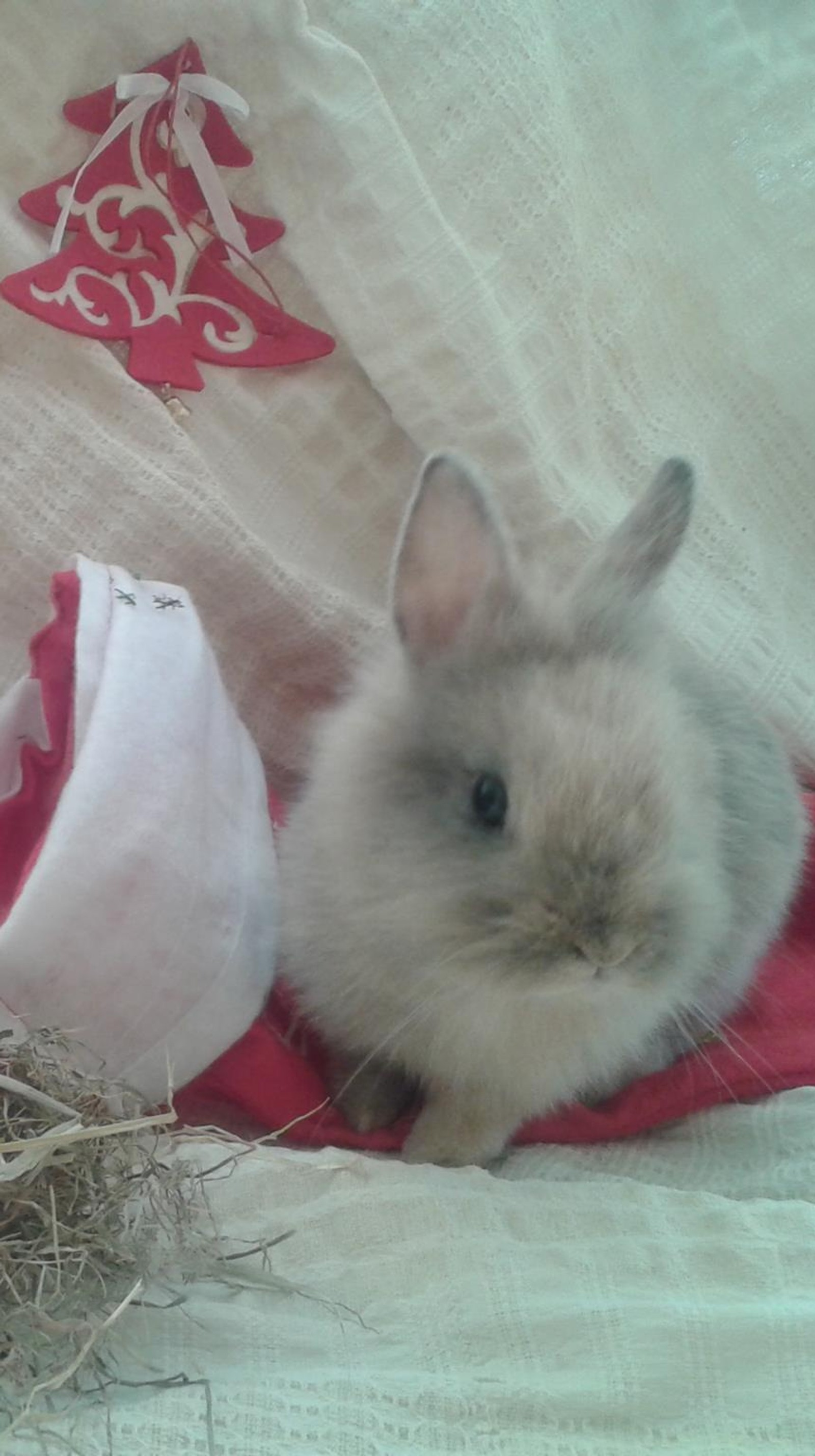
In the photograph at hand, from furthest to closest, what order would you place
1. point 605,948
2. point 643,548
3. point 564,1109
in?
point 564,1109
point 643,548
point 605,948

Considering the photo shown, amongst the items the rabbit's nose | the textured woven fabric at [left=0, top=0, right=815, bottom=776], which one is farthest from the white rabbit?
the textured woven fabric at [left=0, top=0, right=815, bottom=776]

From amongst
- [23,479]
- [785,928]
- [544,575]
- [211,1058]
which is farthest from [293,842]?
[785,928]

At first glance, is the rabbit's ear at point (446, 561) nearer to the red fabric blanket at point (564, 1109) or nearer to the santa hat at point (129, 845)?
the santa hat at point (129, 845)

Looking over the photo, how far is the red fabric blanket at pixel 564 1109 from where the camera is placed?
119cm

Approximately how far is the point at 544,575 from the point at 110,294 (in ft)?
1.88

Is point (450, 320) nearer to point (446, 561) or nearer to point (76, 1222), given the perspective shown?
point (446, 561)

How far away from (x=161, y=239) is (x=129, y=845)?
2.29 ft

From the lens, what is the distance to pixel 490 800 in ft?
3.18

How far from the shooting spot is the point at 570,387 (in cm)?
145

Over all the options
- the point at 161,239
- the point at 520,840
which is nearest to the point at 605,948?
the point at 520,840

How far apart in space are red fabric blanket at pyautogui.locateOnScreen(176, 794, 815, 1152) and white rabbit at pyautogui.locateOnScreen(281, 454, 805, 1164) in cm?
3

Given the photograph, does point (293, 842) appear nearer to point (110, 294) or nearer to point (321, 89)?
point (110, 294)

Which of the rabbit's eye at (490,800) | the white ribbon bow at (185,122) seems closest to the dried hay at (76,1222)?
the rabbit's eye at (490,800)

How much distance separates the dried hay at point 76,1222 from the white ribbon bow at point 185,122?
2.88 feet
